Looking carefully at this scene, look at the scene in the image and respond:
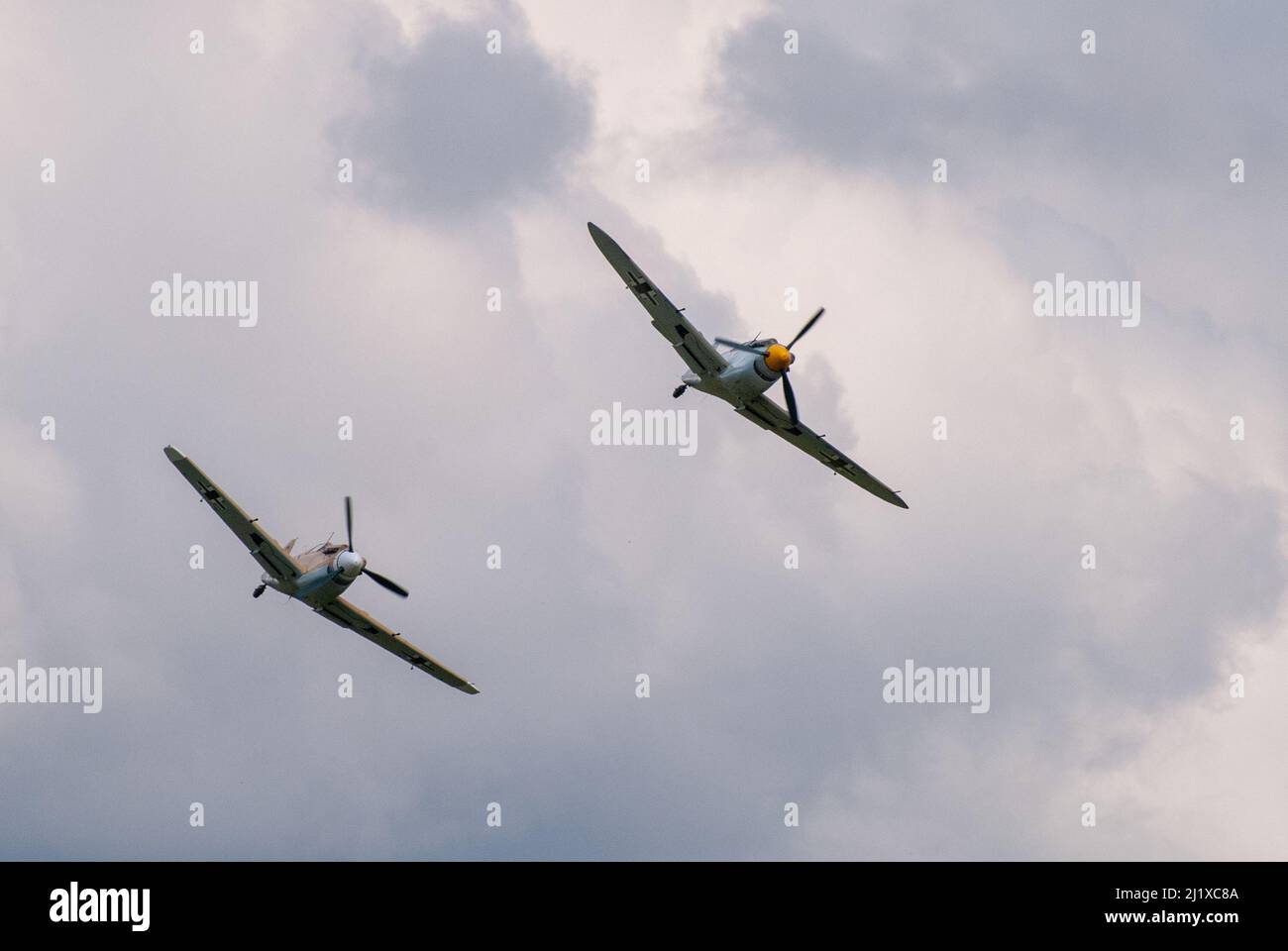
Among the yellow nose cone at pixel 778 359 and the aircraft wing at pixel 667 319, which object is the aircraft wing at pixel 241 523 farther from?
the yellow nose cone at pixel 778 359

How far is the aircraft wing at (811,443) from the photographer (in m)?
105

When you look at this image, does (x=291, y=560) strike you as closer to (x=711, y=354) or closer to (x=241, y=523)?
(x=241, y=523)

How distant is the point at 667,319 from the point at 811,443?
12988 mm

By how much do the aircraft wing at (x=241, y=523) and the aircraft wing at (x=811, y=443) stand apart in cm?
2335

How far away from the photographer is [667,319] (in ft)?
325

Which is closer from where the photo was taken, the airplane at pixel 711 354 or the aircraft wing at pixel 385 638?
the airplane at pixel 711 354

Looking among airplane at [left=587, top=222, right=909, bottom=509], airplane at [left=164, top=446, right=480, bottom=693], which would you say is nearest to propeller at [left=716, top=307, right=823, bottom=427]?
airplane at [left=587, top=222, right=909, bottom=509]

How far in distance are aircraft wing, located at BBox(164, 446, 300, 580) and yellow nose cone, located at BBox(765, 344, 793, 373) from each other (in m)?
25.4

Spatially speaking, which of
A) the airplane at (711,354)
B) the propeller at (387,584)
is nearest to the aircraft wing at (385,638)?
the propeller at (387,584)

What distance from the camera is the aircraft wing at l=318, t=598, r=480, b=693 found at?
114 meters
